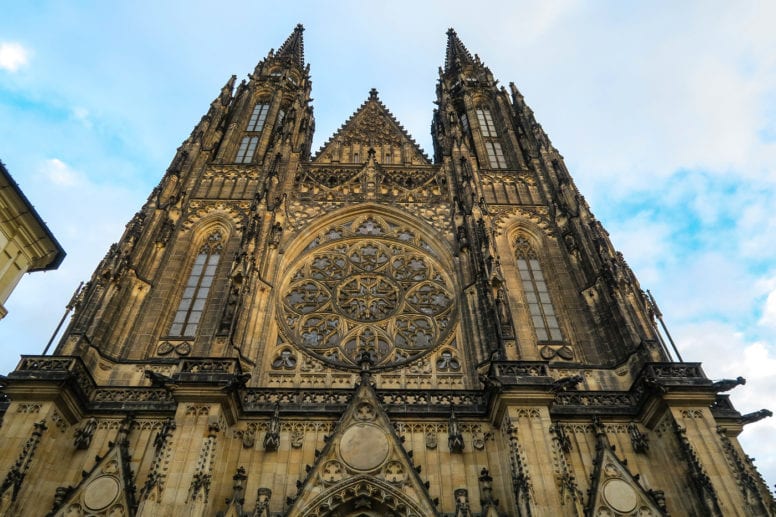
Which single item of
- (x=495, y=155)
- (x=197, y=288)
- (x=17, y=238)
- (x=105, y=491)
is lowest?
(x=105, y=491)

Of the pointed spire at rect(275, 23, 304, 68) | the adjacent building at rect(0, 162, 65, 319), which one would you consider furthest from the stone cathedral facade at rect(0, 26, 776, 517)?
the pointed spire at rect(275, 23, 304, 68)

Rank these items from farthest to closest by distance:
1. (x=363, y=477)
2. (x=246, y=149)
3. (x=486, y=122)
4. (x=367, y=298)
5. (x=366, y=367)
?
(x=486, y=122) < (x=246, y=149) < (x=367, y=298) < (x=366, y=367) < (x=363, y=477)

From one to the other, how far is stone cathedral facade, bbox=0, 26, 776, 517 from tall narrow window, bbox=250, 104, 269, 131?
251 centimetres

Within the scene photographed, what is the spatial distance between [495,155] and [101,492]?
17797mm

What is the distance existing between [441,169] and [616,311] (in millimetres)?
8908

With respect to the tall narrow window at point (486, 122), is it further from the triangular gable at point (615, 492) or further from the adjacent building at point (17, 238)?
the adjacent building at point (17, 238)

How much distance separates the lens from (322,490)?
1071 centimetres

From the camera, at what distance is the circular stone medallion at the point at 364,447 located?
442 inches

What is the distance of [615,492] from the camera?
1107cm

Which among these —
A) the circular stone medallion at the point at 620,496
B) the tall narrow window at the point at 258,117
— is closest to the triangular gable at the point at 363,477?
the circular stone medallion at the point at 620,496

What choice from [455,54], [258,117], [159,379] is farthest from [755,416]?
[455,54]

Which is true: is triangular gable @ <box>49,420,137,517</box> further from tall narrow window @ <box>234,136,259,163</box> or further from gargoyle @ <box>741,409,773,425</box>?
gargoyle @ <box>741,409,773,425</box>

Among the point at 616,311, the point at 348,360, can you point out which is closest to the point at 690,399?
the point at 616,311

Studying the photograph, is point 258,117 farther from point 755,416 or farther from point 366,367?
point 755,416
